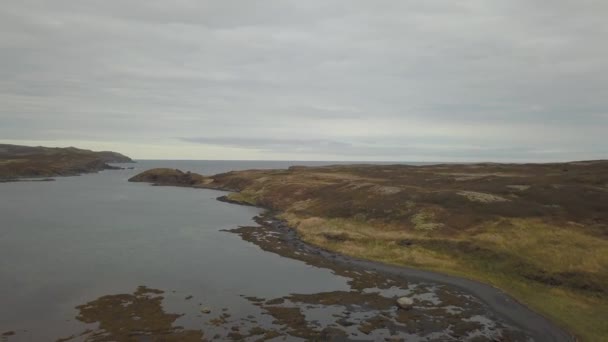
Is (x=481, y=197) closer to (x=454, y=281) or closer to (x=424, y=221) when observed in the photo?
(x=424, y=221)

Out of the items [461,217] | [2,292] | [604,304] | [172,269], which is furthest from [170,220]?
[604,304]

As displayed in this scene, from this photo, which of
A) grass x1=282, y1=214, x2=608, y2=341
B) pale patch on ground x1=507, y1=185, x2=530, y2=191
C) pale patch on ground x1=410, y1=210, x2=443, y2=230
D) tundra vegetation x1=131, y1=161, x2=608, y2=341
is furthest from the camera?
pale patch on ground x1=507, y1=185, x2=530, y2=191

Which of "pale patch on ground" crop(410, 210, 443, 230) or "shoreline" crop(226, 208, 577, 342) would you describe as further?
"pale patch on ground" crop(410, 210, 443, 230)

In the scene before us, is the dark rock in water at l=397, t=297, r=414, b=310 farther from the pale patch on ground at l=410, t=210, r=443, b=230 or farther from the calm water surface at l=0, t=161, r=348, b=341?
the pale patch on ground at l=410, t=210, r=443, b=230

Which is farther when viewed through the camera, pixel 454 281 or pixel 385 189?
pixel 385 189

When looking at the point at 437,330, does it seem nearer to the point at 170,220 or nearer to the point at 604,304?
the point at 604,304

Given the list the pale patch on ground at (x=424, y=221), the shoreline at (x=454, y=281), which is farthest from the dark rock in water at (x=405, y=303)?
the pale patch on ground at (x=424, y=221)

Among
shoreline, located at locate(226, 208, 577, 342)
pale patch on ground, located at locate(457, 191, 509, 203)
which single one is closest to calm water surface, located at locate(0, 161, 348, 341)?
shoreline, located at locate(226, 208, 577, 342)

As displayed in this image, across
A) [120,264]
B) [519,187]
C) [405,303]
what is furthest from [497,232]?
[120,264]
